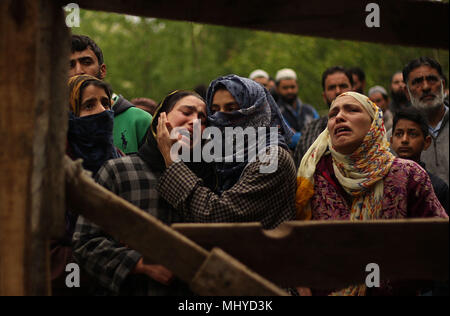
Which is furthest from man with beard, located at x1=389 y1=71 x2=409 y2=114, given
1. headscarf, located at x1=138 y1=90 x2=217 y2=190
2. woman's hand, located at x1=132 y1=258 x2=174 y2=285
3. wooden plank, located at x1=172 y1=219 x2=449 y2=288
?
woman's hand, located at x1=132 y1=258 x2=174 y2=285

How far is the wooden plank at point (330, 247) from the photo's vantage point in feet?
7.43

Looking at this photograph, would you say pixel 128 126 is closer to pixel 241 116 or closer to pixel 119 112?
pixel 119 112

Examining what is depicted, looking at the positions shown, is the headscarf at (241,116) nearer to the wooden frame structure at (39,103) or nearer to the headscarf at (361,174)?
the headscarf at (361,174)

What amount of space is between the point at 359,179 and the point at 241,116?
731 mm

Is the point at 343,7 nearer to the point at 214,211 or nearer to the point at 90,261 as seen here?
the point at 214,211

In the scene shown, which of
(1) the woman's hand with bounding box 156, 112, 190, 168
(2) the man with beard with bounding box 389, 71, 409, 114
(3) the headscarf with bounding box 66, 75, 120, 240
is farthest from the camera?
(2) the man with beard with bounding box 389, 71, 409, 114

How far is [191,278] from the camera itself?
220 cm

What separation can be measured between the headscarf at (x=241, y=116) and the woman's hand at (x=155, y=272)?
573mm

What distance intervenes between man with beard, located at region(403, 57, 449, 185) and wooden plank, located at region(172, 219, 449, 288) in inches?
115

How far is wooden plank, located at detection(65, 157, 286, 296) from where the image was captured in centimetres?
216

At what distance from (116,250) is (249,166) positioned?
757mm

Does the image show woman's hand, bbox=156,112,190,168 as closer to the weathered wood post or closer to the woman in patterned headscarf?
Result: the woman in patterned headscarf

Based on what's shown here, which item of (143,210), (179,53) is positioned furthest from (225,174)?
(179,53)
